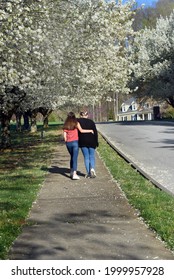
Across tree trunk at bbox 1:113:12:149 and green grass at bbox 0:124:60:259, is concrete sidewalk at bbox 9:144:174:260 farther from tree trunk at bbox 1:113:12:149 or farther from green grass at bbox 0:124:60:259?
tree trunk at bbox 1:113:12:149

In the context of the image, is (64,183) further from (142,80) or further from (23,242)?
(142,80)

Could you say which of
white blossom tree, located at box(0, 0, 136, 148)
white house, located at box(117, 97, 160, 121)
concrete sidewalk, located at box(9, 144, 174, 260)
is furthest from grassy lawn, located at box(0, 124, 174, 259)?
white house, located at box(117, 97, 160, 121)

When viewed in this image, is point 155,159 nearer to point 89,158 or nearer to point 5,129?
point 89,158

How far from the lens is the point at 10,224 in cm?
803

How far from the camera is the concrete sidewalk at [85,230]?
6.25m

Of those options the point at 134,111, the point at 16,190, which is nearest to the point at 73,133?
the point at 16,190

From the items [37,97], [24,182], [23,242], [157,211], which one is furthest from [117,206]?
[37,97]

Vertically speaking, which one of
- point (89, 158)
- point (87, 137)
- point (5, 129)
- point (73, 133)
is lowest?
point (89, 158)

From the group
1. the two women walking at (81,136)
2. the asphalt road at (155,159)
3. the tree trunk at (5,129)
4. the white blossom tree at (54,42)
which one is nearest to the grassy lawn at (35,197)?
the asphalt road at (155,159)

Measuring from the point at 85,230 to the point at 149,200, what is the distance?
2.41m

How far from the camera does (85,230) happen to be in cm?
752

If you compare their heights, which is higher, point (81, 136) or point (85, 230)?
point (81, 136)

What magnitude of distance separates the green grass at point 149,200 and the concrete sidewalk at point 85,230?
5.7 inches

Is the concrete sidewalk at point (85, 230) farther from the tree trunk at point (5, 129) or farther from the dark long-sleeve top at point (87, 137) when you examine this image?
the tree trunk at point (5, 129)
